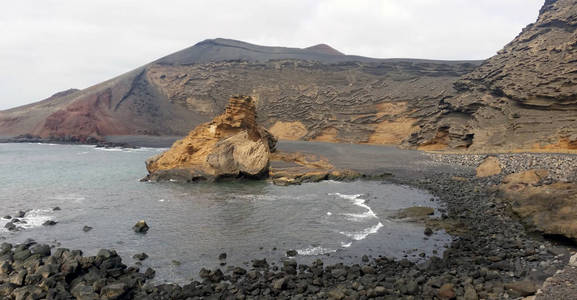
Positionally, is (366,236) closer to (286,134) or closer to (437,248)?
(437,248)

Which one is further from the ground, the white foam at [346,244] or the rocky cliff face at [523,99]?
the rocky cliff face at [523,99]

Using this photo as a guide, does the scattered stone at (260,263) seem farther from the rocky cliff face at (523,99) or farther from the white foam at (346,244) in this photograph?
the rocky cliff face at (523,99)

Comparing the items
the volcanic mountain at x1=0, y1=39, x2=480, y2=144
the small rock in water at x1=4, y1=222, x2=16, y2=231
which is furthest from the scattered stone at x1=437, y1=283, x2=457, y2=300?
the volcanic mountain at x1=0, y1=39, x2=480, y2=144

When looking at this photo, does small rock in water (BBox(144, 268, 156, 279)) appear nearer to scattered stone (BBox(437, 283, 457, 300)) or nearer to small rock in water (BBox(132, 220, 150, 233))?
small rock in water (BBox(132, 220, 150, 233))

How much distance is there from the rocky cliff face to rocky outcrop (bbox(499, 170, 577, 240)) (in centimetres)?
2149

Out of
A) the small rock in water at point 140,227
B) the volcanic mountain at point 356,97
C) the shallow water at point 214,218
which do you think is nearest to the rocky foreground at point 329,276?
the shallow water at point 214,218

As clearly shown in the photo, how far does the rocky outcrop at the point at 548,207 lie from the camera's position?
11.9m

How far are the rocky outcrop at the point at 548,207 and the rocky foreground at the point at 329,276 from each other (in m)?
0.45

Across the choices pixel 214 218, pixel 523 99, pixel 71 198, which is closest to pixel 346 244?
pixel 214 218

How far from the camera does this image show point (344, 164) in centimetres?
3158

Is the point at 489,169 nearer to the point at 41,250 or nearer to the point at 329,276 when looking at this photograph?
the point at 329,276

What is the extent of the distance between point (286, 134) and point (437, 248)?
51.4 meters

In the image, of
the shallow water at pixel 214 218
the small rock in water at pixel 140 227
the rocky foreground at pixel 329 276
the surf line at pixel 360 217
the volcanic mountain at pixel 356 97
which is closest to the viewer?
the rocky foreground at pixel 329 276

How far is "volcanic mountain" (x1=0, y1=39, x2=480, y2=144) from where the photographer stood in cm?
5816
